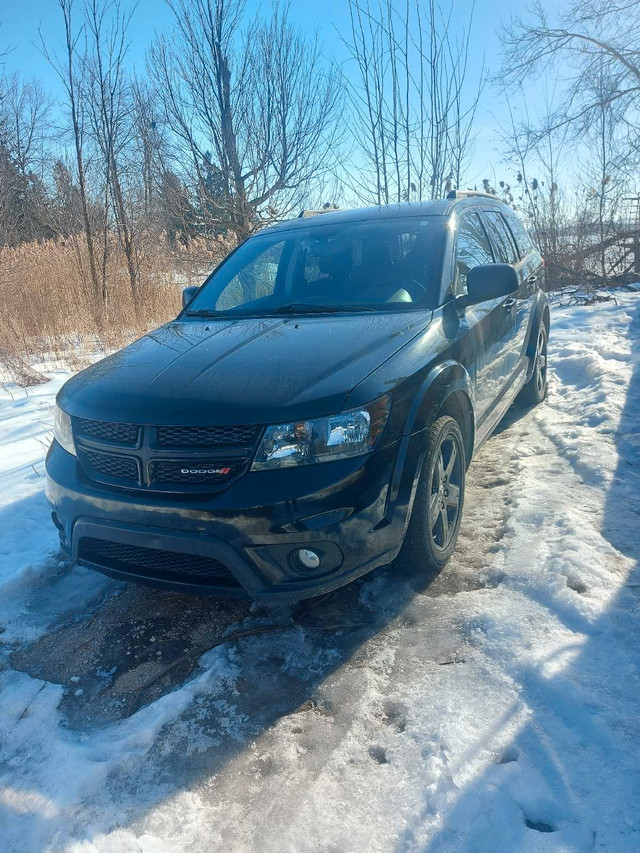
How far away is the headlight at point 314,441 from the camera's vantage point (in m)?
2.17

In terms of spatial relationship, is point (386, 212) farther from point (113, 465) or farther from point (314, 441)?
point (113, 465)

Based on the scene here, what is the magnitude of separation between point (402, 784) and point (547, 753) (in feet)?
1.48

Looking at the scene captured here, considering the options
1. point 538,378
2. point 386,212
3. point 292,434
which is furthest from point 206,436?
point 538,378

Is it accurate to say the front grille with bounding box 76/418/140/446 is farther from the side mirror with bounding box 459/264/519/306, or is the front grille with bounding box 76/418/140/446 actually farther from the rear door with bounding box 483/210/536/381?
the rear door with bounding box 483/210/536/381

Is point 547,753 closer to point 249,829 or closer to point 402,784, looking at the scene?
point 402,784

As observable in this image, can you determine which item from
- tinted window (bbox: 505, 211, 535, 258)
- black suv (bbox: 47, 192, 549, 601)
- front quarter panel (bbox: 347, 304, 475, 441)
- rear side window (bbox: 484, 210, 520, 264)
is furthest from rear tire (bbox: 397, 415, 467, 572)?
tinted window (bbox: 505, 211, 535, 258)

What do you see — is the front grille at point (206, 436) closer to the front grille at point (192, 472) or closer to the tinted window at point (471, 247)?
the front grille at point (192, 472)

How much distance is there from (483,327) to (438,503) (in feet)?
4.00

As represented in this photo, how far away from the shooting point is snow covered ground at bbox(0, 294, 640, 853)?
5.52 ft

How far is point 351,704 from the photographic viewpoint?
2.13 meters

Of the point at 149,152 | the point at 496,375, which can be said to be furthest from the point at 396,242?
the point at 149,152

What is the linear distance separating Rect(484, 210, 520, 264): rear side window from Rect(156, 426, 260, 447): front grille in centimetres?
287

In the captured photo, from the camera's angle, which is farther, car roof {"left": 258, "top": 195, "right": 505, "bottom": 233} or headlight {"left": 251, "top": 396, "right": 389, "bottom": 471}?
car roof {"left": 258, "top": 195, "right": 505, "bottom": 233}

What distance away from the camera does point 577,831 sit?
158 centimetres
